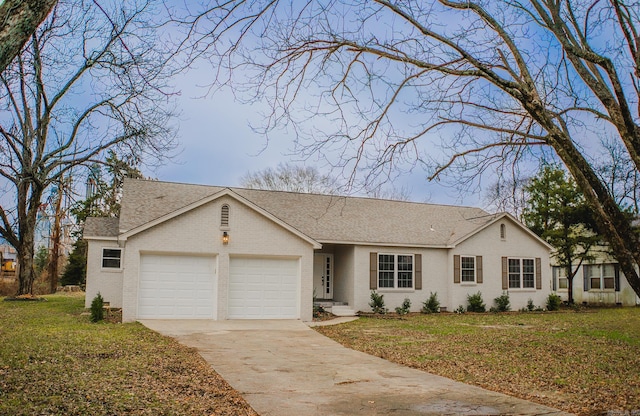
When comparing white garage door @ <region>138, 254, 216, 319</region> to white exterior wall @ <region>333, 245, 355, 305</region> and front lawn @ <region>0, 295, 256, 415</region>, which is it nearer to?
front lawn @ <region>0, 295, 256, 415</region>

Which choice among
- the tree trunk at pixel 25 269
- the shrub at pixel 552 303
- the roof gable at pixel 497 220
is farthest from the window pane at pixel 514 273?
the tree trunk at pixel 25 269

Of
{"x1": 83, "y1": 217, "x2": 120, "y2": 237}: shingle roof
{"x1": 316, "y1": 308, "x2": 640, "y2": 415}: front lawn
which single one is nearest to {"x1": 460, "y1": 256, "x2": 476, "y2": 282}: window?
{"x1": 316, "y1": 308, "x2": 640, "y2": 415}: front lawn

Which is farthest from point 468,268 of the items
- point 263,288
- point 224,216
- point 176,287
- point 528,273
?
point 176,287

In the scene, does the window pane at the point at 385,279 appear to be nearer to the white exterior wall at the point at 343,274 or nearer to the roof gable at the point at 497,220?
the white exterior wall at the point at 343,274

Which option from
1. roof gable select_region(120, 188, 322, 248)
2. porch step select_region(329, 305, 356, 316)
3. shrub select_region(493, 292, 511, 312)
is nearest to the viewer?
roof gable select_region(120, 188, 322, 248)

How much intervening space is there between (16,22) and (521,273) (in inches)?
998

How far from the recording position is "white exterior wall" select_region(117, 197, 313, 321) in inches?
677

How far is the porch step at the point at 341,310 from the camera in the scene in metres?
21.5

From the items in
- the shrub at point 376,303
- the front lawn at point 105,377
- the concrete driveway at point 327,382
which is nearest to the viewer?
the front lawn at point 105,377

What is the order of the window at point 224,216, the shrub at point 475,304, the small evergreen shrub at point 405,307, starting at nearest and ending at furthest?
1. the window at point 224,216
2. the small evergreen shrub at point 405,307
3. the shrub at point 475,304

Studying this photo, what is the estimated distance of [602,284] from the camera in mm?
32406

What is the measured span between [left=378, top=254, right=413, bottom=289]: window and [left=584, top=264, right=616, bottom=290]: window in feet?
50.0

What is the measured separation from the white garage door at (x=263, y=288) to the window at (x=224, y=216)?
1254mm

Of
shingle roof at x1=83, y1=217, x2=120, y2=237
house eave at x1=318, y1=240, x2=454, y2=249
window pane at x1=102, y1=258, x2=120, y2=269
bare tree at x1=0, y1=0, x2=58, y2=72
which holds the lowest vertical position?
window pane at x1=102, y1=258, x2=120, y2=269
